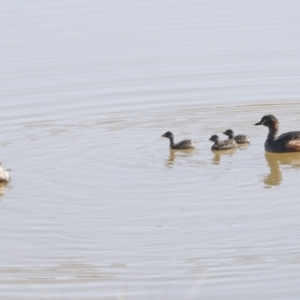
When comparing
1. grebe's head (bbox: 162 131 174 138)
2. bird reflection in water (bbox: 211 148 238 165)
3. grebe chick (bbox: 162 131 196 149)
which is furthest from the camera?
grebe's head (bbox: 162 131 174 138)

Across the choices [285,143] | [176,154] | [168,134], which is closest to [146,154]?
[176,154]

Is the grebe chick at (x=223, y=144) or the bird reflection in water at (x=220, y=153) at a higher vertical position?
the grebe chick at (x=223, y=144)

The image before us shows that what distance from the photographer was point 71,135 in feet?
44.6

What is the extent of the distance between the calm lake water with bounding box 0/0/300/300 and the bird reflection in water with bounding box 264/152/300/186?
34 mm

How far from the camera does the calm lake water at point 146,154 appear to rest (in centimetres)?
852

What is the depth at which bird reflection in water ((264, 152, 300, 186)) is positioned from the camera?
11.7 m

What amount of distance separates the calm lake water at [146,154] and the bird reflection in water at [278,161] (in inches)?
1.3

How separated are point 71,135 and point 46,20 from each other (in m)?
7.75

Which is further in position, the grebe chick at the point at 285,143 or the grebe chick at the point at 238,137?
the grebe chick at the point at 238,137

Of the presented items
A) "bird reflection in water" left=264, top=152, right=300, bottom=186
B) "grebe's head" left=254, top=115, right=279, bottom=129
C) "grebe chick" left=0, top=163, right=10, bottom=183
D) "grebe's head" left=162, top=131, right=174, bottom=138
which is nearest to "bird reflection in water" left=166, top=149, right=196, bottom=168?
"grebe's head" left=162, top=131, right=174, bottom=138

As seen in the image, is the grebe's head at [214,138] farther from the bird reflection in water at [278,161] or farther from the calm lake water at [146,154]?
the bird reflection in water at [278,161]

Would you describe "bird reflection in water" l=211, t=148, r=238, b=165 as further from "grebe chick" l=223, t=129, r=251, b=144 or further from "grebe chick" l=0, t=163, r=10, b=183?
"grebe chick" l=0, t=163, r=10, b=183

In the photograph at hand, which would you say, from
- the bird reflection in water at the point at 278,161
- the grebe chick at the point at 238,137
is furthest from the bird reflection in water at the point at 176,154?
the bird reflection in water at the point at 278,161

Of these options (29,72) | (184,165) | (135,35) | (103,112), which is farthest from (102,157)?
(135,35)
